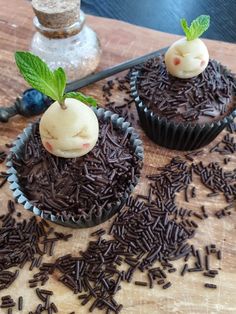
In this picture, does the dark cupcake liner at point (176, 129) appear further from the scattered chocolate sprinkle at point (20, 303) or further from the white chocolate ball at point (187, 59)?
the scattered chocolate sprinkle at point (20, 303)

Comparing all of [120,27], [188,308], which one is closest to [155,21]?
[120,27]

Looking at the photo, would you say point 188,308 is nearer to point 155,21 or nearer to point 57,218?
point 57,218

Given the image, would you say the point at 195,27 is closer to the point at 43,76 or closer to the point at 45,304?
the point at 43,76

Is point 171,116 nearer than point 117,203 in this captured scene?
No

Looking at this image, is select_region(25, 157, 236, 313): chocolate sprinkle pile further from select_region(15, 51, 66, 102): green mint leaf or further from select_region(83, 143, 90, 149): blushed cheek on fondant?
select_region(15, 51, 66, 102): green mint leaf

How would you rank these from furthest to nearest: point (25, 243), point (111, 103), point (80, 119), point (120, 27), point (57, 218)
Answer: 1. point (120, 27)
2. point (111, 103)
3. point (25, 243)
4. point (57, 218)
5. point (80, 119)

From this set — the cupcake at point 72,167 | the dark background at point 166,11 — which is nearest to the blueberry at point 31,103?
the cupcake at point 72,167

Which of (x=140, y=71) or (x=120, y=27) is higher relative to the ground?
(x=120, y=27)
